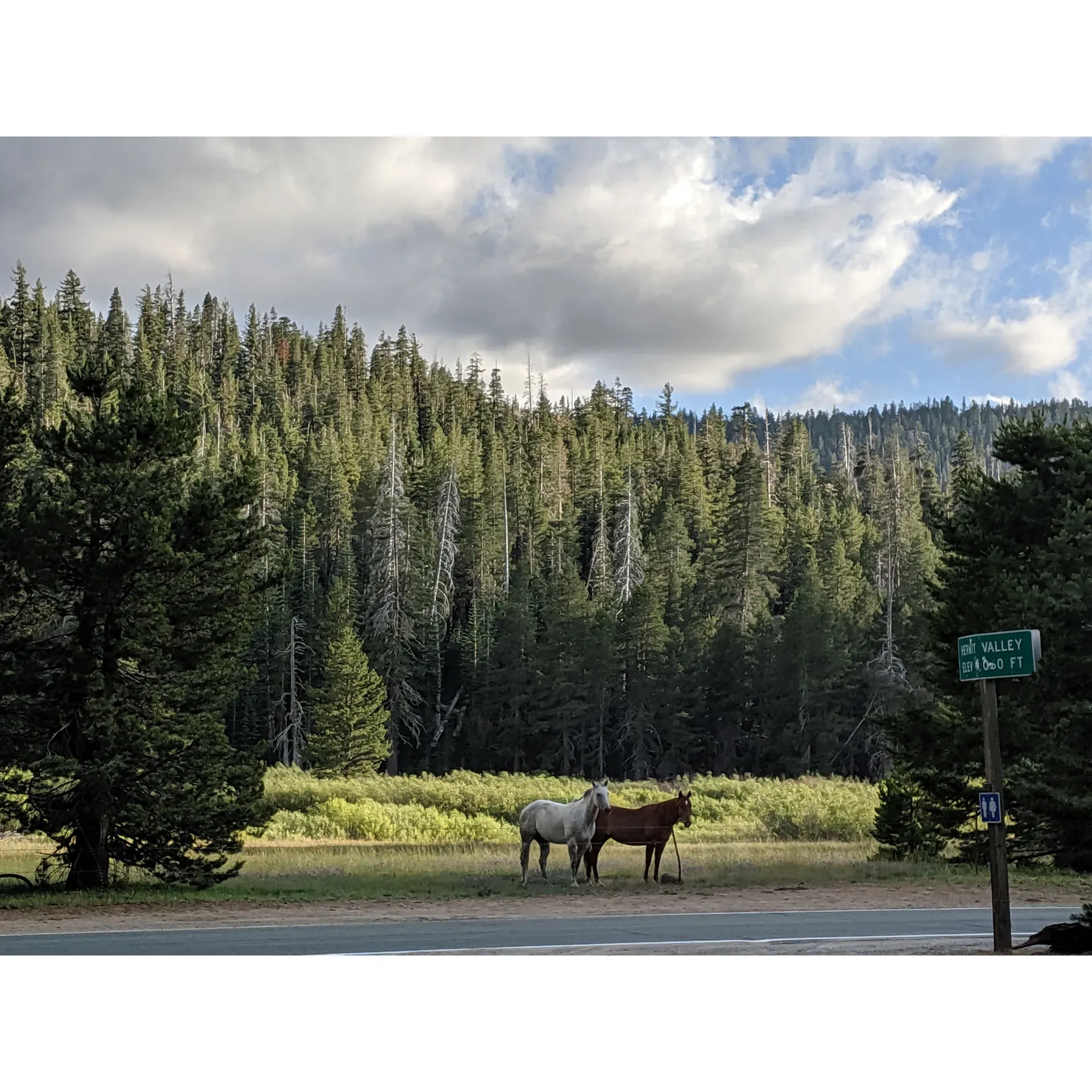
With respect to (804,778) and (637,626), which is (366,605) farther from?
(804,778)

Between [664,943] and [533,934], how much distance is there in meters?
1.79

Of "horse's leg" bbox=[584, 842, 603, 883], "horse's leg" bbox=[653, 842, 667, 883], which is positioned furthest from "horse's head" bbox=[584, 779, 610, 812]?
"horse's leg" bbox=[653, 842, 667, 883]

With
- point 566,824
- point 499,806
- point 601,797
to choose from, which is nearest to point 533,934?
point 601,797

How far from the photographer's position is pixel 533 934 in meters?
13.1

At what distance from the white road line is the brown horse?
6056 mm

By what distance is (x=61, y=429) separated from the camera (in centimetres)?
1880

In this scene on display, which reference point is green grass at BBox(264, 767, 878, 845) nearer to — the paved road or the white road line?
the paved road

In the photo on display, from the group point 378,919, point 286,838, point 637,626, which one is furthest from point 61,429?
point 637,626

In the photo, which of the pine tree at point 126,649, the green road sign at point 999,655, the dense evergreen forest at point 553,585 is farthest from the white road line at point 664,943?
the dense evergreen forest at point 553,585

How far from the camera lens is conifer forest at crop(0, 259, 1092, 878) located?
18906 mm

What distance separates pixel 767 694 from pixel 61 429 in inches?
1858

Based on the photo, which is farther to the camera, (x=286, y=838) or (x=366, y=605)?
(x=366, y=605)

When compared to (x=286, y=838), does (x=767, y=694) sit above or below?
above

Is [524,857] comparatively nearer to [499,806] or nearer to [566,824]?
[566,824]
